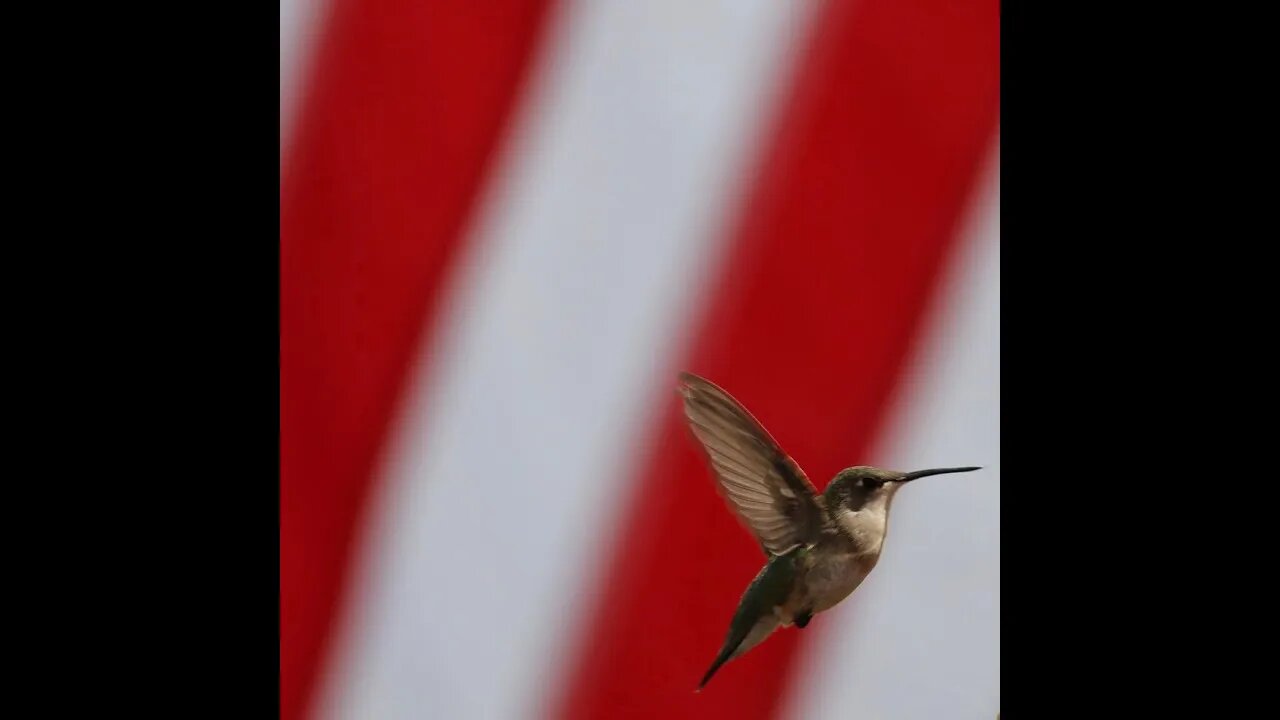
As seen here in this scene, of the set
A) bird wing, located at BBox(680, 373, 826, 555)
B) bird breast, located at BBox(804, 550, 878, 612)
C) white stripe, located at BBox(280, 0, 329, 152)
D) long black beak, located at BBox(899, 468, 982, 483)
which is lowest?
bird breast, located at BBox(804, 550, 878, 612)

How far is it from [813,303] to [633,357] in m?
0.22

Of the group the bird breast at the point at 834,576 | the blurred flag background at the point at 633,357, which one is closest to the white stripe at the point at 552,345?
the blurred flag background at the point at 633,357

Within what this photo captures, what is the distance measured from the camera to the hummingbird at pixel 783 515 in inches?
70.9

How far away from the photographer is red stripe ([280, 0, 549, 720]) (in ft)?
5.95

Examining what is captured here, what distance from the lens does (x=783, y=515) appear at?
1803 mm

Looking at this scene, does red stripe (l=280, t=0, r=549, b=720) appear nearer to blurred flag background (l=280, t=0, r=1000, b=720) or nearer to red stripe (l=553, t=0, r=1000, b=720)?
blurred flag background (l=280, t=0, r=1000, b=720)

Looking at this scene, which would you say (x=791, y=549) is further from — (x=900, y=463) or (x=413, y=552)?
(x=413, y=552)

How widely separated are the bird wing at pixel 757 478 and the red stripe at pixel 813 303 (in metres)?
0.02

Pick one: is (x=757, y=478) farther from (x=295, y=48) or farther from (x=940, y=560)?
(x=295, y=48)

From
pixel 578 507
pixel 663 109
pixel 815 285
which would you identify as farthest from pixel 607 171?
pixel 578 507

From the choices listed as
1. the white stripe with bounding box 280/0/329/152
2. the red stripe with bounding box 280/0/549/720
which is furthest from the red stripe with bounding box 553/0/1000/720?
the white stripe with bounding box 280/0/329/152

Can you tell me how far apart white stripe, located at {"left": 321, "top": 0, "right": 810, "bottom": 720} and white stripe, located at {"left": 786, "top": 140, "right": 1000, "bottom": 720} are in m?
0.29

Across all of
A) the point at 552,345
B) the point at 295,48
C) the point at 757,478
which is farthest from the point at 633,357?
the point at 295,48

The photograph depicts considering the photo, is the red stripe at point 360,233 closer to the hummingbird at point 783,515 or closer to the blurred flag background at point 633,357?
the blurred flag background at point 633,357
